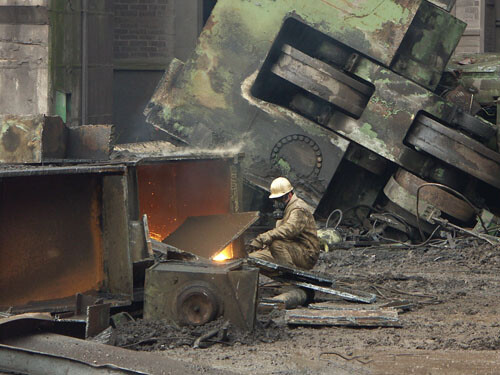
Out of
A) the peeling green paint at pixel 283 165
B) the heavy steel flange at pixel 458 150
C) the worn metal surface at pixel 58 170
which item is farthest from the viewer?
the peeling green paint at pixel 283 165

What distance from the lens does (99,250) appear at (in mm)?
7145

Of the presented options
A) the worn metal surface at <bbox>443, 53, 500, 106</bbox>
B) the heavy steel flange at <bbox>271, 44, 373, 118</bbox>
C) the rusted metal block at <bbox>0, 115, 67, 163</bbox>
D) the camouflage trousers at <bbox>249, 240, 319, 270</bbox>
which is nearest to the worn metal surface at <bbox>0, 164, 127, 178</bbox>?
the rusted metal block at <bbox>0, 115, 67, 163</bbox>

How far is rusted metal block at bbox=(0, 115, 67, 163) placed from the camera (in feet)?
25.0

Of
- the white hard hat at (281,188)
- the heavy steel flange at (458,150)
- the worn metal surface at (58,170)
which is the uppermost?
the worn metal surface at (58,170)

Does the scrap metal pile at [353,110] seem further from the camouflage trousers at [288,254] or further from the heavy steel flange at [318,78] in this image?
the camouflage trousers at [288,254]

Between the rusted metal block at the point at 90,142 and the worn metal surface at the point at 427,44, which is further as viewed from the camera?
the worn metal surface at the point at 427,44

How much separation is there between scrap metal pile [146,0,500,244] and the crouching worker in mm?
2483

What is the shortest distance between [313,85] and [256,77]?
0.76 meters

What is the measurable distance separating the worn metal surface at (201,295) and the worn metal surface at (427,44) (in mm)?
5500

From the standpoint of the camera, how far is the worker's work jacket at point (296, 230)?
8.42m

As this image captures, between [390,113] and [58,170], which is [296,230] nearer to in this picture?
[58,170]

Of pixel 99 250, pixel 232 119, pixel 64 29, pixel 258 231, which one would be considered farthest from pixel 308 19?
pixel 99 250

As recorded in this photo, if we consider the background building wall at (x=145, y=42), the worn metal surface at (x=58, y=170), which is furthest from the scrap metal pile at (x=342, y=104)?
the worn metal surface at (x=58, y=170)

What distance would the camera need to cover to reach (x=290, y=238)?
8.52m
